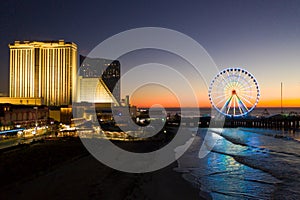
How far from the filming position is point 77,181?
1113 cm

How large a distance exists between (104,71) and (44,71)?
46.0 m

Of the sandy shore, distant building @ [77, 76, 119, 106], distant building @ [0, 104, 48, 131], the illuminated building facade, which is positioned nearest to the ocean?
the sandy shore

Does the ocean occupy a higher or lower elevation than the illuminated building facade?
lower

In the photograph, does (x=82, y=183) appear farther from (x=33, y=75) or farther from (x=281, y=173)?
(x=33, y=75)

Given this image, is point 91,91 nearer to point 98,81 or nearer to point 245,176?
point 98,81

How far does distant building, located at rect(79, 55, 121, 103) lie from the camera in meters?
122

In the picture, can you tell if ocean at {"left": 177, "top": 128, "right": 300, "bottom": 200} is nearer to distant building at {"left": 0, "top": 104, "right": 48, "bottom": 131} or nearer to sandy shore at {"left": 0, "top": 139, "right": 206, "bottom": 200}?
sandy shore at {"left": 0, "top": 139, "right": 206, "bottom": 200}

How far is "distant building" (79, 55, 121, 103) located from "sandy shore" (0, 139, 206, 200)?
102072 mm

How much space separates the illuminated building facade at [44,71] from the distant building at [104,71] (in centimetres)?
2657

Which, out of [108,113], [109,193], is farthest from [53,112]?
[109,193]

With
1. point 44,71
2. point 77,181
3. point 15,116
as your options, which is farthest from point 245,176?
point 44,71

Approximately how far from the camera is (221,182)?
13008mm

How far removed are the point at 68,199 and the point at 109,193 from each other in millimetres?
1498

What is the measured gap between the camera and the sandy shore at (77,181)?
31.0 feet
